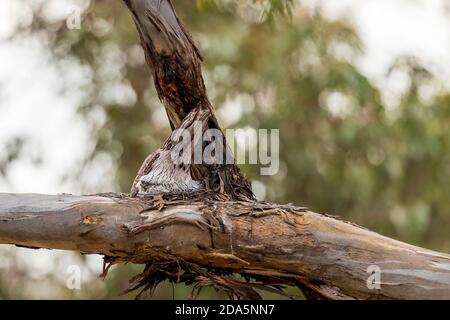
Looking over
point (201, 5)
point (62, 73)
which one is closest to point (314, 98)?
point (62, 73)

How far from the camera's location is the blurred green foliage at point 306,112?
5.48 meters

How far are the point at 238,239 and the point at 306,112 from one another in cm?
387

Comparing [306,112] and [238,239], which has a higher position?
[306,112]

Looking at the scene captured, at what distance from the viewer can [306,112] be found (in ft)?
18.6

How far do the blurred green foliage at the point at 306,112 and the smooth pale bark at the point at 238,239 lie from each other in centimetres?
352

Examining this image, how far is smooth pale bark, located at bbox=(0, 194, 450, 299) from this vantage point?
181cm

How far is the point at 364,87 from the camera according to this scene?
5.32 metres

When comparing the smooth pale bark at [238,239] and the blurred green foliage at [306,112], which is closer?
the smooth pale bark at [238,239]

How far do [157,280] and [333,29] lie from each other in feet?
12.5

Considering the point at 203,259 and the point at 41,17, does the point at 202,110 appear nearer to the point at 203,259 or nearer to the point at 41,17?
the point at 203,259

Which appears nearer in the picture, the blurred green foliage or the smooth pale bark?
the smooth pale bark

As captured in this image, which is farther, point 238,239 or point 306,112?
point 306,112

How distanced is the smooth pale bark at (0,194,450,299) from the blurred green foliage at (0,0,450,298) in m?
3.52

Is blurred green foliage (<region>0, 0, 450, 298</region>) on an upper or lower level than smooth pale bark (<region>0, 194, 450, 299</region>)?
upper
